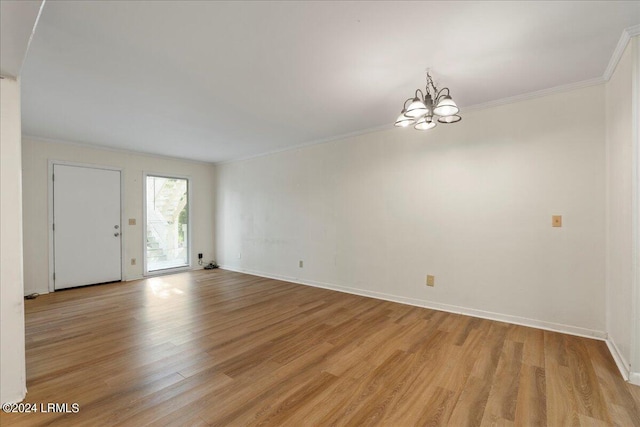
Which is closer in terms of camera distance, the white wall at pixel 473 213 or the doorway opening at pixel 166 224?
the white wall at pixel 473 213

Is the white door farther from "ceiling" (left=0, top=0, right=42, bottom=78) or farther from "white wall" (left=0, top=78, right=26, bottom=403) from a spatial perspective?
"ceiling" (left=0, top=0, right=42, bottom=78)

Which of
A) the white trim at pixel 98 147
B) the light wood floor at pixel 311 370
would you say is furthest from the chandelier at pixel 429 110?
the white trim at pixel 98 147

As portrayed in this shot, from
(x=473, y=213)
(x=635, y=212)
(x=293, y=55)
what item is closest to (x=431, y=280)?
(x=473, y=213)

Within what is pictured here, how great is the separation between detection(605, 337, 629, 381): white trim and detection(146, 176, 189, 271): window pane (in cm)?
681

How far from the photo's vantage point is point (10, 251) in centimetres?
179

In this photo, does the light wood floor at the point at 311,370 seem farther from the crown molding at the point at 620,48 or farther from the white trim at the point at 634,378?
the crown molding at the point at 620,48

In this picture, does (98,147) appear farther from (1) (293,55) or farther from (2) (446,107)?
(2) (446,107)

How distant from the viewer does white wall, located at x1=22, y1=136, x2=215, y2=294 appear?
4.40 m

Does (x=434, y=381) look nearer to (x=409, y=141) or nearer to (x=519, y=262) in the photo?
(x=519, y=262)

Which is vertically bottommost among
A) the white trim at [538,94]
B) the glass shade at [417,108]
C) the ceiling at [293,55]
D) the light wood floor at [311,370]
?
the light wood floor at [311,370]

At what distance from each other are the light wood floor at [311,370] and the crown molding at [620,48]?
248 cm

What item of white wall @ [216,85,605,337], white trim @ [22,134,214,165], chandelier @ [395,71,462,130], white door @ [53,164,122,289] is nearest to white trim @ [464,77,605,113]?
white wall @ [216,85,605,337]

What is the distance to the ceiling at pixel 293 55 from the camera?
5.89ft

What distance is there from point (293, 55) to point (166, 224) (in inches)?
209
